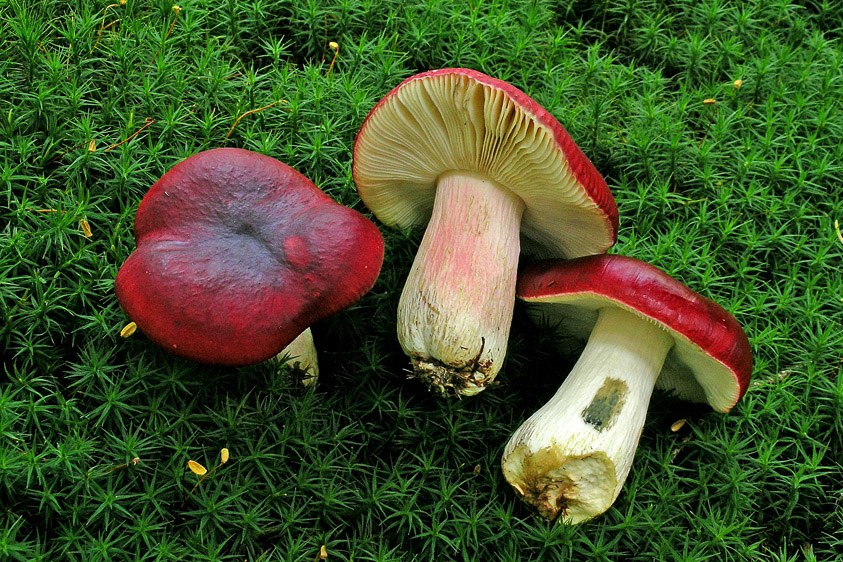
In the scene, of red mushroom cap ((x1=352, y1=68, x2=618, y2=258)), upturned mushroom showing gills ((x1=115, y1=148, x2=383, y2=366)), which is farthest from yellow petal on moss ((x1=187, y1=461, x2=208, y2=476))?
red mushroom cap ((x1=352, y1=68, x2=618, y2=258))

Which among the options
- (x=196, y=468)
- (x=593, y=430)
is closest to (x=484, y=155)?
(x=593, y=430)

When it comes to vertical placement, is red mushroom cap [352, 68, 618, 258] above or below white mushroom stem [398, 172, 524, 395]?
above

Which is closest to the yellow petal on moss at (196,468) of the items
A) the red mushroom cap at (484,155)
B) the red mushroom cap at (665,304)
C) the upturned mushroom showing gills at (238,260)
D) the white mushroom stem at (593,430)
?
the upturned mushroom showing gills at (238,260)

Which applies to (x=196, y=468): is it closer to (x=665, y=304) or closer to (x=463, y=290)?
(x=463, y=290)

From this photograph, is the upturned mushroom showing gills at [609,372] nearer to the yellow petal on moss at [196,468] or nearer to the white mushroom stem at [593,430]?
the white mushroom stem at [593,430]

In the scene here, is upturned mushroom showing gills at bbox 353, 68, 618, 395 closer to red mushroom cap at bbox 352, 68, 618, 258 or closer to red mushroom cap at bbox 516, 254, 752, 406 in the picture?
red mushroom cap at bbox 352, 68, 618, 258

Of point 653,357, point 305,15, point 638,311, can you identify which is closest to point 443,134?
point 638,311
